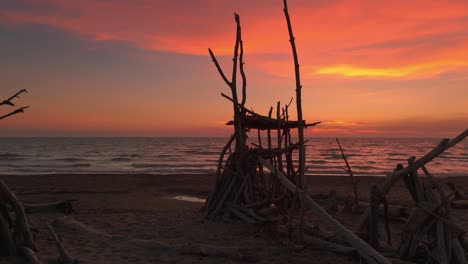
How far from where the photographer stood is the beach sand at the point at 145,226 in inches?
239

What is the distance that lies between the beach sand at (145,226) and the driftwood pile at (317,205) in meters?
0.31

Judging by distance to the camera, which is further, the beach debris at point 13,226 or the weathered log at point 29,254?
the beach debris at point 13,226

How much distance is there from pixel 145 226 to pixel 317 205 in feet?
13.9

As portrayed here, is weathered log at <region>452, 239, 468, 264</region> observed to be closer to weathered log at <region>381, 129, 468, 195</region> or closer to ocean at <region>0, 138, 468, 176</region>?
weathered log at <region>381, 129, 468, 195</region>

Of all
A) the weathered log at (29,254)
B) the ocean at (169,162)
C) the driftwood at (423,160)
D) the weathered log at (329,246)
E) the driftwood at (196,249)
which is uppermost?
the driftwood at (423,160)

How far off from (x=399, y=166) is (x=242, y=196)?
3.78m

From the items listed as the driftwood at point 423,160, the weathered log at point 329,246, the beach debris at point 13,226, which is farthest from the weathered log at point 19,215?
the driftwood at point 423,160

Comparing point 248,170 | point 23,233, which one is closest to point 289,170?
point 248,170

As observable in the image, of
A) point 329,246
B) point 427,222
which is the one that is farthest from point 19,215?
point 427,222

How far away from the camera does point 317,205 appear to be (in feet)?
18.6

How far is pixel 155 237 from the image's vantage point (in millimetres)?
7469

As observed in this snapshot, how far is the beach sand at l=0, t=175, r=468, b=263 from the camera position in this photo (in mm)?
6066

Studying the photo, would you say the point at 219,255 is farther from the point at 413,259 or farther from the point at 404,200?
the point at 404,200

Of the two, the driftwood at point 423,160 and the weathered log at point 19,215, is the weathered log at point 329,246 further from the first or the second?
the weathered log at point 19,215
